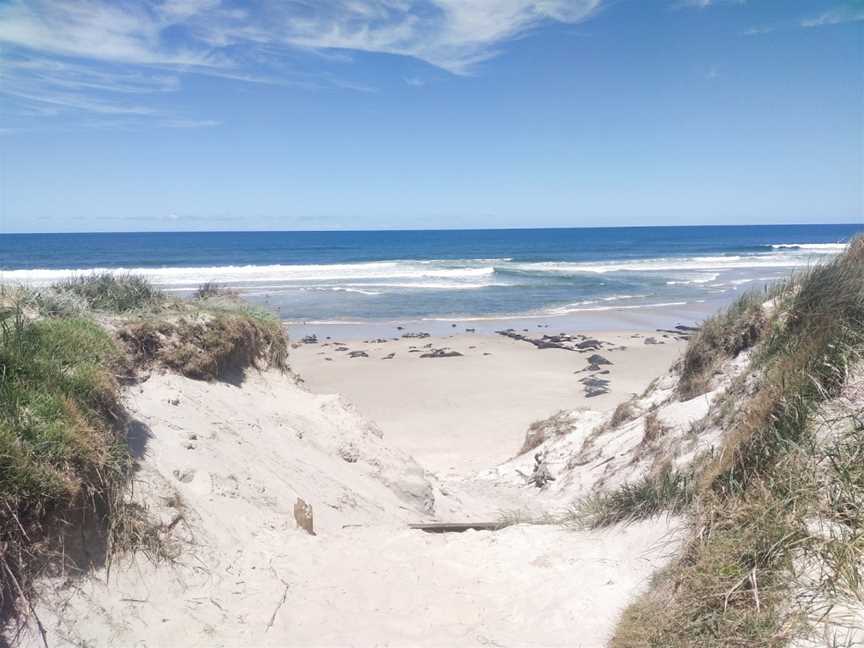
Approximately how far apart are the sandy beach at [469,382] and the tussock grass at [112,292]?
5734mm

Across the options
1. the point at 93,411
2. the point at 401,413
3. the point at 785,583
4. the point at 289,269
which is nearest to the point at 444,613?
the point at 785,583

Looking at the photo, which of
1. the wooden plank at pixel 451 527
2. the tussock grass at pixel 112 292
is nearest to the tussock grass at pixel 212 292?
the tussock grass at pixel 112 292

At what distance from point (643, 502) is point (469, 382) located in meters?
12.2

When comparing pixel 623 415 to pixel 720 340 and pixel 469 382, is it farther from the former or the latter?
pixel 469 382

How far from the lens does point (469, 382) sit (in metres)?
17.5

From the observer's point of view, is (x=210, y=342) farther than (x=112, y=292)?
Yes

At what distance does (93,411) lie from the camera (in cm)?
484

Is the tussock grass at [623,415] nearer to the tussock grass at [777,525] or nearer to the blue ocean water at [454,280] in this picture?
the tussock grass at [777,525]

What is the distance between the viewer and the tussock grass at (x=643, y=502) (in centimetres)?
511

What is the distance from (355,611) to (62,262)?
6351 cm

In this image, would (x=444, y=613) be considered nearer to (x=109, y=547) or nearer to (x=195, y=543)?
(x=195, y=543)

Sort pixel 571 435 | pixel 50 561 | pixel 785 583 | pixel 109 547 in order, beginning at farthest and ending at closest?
pixel 571 435, pixel 109 547, pixel 50 561, pixel 785 583

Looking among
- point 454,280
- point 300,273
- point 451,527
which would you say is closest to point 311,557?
point 451,527

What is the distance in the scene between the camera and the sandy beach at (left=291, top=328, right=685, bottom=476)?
516 inches
